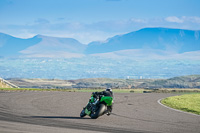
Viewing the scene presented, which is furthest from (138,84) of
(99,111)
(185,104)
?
(99,111)

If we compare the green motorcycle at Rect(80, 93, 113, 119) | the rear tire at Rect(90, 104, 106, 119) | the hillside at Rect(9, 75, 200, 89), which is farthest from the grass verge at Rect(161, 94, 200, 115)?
the hillside at Rect(9, 75, 200, 89)

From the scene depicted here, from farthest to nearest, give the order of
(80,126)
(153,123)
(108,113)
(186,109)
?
(186,109) → (108,113) → (153,123) → (80,126)

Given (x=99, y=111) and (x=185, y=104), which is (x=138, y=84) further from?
(x=99, y=111)

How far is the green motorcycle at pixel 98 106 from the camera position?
18.2 m

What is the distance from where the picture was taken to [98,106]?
18484 millimetres

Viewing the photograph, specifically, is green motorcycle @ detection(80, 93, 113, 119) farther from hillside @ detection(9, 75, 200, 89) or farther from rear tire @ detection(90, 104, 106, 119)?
hillside @ detection(9, 75, 200, 89)

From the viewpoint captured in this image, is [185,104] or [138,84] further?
[138,84]

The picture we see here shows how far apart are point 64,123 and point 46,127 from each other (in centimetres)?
146

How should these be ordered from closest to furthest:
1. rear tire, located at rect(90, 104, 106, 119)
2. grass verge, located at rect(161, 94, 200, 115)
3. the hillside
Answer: rear tire, located at rect(90, 104, 106, 119)
grass verge, located at rect(161, 94, 200, 115)
the hillside

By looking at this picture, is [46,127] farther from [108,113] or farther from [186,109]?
[186,109]

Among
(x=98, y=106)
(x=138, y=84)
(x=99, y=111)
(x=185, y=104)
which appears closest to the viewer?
(x=99, y=111)

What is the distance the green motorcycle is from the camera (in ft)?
59.8

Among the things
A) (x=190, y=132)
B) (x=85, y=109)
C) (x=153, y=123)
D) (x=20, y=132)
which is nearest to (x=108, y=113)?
(x=85, y=109)

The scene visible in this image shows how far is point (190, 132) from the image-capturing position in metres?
14.7
